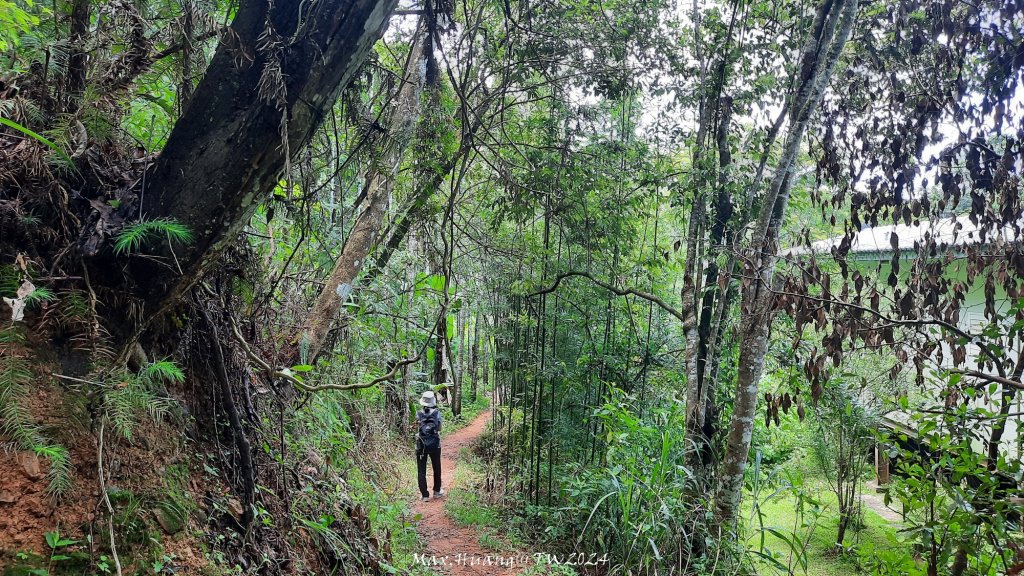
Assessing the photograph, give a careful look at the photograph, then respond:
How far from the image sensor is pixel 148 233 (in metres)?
1.47

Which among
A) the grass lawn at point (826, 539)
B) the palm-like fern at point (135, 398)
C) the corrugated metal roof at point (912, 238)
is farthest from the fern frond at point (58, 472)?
the grass lawn at point (826, 539)

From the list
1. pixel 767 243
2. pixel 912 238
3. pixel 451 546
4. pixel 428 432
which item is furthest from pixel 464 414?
pixel 767 243

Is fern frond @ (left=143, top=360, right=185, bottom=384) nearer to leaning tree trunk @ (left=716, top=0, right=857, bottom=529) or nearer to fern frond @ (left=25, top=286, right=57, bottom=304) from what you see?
fern frond @ (left=25, top=286, right=57, bottom=304)

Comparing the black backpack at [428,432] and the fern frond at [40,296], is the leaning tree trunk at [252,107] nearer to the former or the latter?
the fern frond at [40,296]

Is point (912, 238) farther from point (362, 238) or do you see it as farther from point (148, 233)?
point (148, 233)

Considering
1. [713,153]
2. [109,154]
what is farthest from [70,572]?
[713,153]

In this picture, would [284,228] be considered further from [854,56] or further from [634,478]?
[854,56]

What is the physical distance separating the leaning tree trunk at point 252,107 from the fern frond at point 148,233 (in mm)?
25

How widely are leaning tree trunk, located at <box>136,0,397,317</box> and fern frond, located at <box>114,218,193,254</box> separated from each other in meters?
0.02

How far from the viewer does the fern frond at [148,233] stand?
1.43m

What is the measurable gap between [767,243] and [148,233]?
2916 mm

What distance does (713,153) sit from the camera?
13.1ft

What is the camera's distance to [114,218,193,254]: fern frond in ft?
4.69

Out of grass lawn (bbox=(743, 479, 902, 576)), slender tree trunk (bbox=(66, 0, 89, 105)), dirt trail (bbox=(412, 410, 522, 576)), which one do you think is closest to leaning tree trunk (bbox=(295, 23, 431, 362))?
slender tree trunk (bbox=(66, 0, 89, 105))
